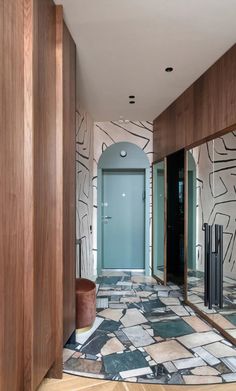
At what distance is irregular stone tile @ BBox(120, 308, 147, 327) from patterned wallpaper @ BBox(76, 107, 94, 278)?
0.93 m

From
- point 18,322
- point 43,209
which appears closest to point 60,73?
point 43,209

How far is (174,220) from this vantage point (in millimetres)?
4547

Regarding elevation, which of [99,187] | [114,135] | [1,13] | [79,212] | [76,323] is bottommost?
[76,323]

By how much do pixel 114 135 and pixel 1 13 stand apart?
12.7ft

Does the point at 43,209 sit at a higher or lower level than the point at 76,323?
higher

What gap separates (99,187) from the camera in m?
5.11

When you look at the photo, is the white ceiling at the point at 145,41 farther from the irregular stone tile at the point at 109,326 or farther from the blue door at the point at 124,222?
the irregular stone tile at the point at 109,326

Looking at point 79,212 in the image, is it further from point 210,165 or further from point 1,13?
point 1,13

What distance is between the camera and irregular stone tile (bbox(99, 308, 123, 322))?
10.5 feet

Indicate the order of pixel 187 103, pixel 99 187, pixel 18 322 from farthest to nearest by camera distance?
pixel 99 187 < pixel 187 103 < pixel 18 322

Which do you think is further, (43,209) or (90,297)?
(90,297)

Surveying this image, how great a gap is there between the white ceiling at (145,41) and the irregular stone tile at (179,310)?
2.86 metres

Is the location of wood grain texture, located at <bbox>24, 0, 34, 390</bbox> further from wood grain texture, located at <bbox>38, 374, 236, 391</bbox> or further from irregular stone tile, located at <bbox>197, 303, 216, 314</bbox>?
irregular stone tile, located at <bbox>197, 303, 216, 314</bbox>

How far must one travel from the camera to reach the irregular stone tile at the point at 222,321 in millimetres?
2747
